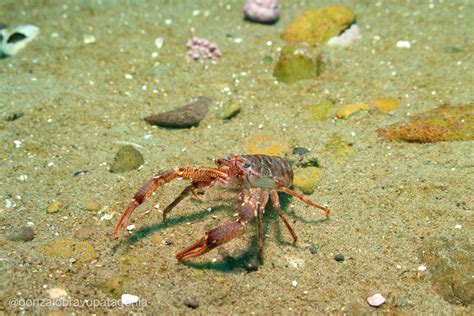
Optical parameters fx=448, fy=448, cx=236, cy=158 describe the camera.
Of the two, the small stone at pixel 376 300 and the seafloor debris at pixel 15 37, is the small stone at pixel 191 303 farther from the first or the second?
the seafloor debris at pixel 15 37

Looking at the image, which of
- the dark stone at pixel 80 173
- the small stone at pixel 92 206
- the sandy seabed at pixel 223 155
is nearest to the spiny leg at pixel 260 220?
the sandy seabed at pixel 223 155

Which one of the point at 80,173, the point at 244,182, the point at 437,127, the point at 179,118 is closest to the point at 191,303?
the point at 244,182

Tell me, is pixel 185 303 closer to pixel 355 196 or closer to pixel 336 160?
pixel 355 196

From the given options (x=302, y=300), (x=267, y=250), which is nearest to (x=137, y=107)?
(x=267, y=250)

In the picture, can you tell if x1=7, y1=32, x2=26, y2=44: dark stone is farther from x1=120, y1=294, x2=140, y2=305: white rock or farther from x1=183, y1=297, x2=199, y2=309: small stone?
x1=183, y1=297, x2=199, y2=309: small stone

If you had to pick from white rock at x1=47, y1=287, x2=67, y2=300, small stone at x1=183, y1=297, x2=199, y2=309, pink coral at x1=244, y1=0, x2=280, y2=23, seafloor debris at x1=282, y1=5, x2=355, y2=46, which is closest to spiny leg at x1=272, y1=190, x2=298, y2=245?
small stone at x1=183, y1=297, x2=199, y2=309

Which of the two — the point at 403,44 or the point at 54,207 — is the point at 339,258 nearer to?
the point at 54,207
